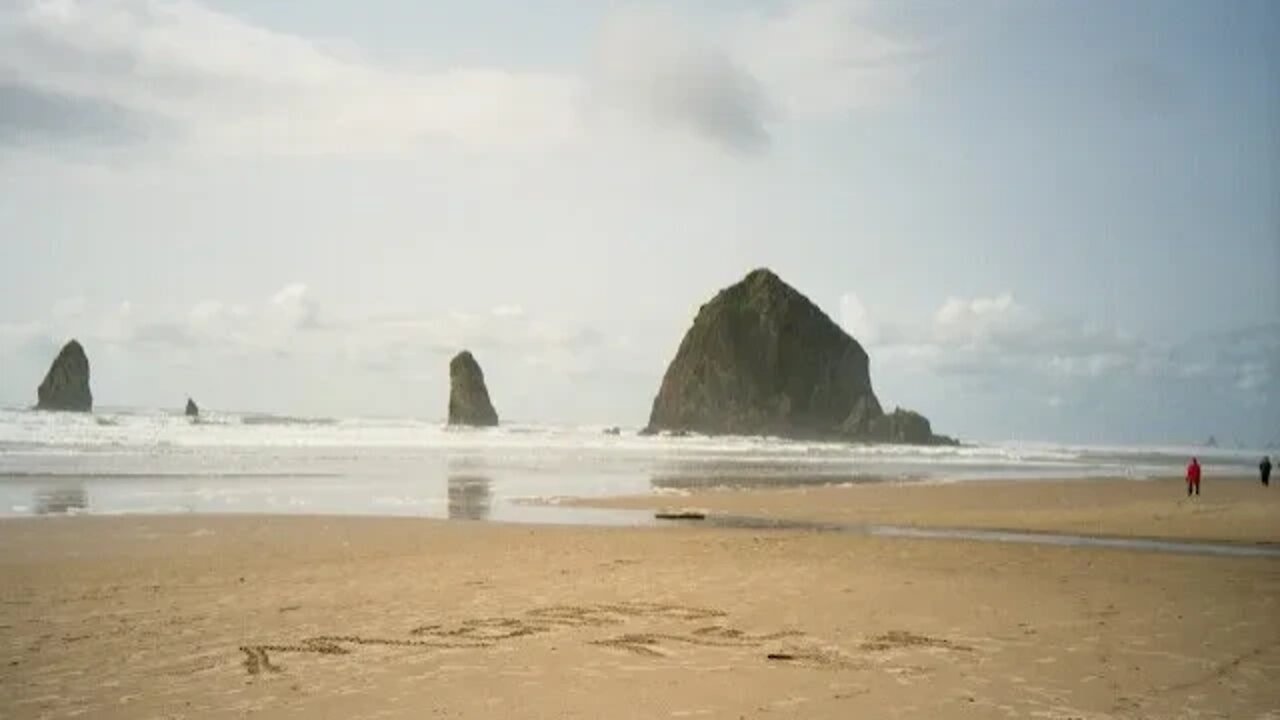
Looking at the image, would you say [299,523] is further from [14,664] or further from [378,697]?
[378,697]

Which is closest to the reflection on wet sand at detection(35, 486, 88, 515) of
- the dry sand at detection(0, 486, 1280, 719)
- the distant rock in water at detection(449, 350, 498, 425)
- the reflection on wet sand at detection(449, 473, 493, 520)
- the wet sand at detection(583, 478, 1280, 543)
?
the dry sand at detection(0, 486, 1280, 719)

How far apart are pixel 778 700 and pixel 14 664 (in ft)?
24.2

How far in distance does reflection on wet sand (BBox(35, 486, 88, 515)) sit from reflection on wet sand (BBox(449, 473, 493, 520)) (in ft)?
32.3

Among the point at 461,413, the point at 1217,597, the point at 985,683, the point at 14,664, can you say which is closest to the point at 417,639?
the point at 14,664

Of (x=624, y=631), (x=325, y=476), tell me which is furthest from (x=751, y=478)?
(x=624, y=631)

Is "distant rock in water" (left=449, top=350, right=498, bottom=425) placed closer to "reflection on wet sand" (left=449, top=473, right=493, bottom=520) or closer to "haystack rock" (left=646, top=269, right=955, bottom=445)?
"haystack rock" (left=646, top=269, right=955, bottom=445)

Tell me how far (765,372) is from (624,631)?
155581 mm

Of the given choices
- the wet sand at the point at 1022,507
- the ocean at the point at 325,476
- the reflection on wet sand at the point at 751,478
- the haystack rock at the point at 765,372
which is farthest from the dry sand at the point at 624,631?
the haystack rock at the point at 765,372

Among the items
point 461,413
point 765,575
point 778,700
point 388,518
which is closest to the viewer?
point 778,700

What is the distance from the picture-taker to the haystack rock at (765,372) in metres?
156

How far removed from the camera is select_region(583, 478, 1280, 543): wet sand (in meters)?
24.2

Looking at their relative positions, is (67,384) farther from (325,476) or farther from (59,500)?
(59,500)

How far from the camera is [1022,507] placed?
30.3 m

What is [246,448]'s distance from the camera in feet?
193
